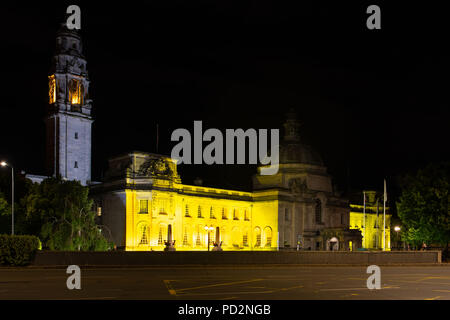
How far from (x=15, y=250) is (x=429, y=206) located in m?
47.3

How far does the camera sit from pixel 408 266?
49938 mm

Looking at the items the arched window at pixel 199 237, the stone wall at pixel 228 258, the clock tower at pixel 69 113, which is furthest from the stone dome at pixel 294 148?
the stone wall at pixel 228 258

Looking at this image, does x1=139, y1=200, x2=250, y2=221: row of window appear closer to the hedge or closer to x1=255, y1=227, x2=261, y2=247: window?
x1=255, y1=227, x2=261, y2=247: window

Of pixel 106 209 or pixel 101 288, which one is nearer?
pixel 101 288

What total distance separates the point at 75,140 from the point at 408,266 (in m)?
57.8

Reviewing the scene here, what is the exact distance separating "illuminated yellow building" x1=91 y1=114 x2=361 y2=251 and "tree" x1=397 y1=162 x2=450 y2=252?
25.0 meters

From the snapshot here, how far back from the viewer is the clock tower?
3568 inches

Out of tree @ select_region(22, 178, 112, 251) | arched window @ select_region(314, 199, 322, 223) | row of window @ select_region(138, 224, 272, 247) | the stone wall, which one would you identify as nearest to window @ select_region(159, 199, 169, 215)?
row of window @ select_region(138, 224, 272, 247)

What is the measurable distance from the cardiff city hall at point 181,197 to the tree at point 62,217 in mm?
11943

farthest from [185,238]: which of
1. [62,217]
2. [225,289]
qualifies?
[225,289]

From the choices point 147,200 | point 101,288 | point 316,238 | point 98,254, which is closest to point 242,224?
point 316,238

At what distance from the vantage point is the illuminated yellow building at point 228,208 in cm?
8538

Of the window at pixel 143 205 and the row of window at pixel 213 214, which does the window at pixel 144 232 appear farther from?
the row of window at pixel 213 214

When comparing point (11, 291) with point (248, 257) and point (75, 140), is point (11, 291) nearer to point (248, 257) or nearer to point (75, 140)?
point (248, 257)
